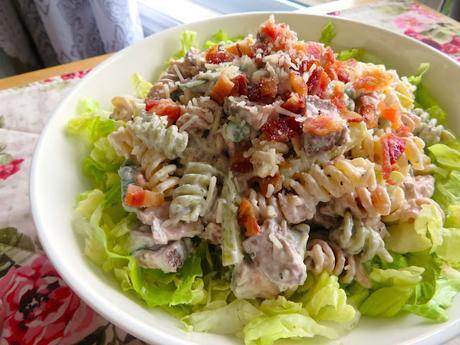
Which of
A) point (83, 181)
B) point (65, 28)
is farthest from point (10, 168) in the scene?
point (65, 28)

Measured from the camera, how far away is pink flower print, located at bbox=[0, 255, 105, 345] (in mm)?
1555

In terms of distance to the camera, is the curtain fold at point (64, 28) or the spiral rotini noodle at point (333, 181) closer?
the spiral rotini noodle at point (333, 181)

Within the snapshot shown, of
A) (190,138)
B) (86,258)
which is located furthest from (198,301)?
(190,138)

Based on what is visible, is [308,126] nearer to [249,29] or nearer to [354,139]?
[354,139]

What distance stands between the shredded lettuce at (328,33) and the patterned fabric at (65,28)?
5.83ft

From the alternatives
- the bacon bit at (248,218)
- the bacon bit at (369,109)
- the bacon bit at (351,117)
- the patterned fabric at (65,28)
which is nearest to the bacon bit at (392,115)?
the bacon bit at (369,109)

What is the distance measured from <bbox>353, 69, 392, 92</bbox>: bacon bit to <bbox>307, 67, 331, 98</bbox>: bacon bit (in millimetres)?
162

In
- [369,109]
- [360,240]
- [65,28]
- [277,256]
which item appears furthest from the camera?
[65,28]

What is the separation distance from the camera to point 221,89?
160cm

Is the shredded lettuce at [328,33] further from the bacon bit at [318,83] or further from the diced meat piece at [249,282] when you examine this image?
the diced meat piece at [249,282]

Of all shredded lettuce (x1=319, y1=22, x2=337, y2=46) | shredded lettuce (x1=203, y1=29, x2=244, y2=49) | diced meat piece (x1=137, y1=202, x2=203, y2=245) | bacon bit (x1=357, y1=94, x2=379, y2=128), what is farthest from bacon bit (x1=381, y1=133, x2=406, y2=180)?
shredded lettuce (x1=203, y1=29, x2=244, y2=49)

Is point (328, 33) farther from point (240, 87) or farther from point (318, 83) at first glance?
point (240, 87)

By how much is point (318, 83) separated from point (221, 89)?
34 centimetres

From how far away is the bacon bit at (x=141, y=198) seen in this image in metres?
1.47
